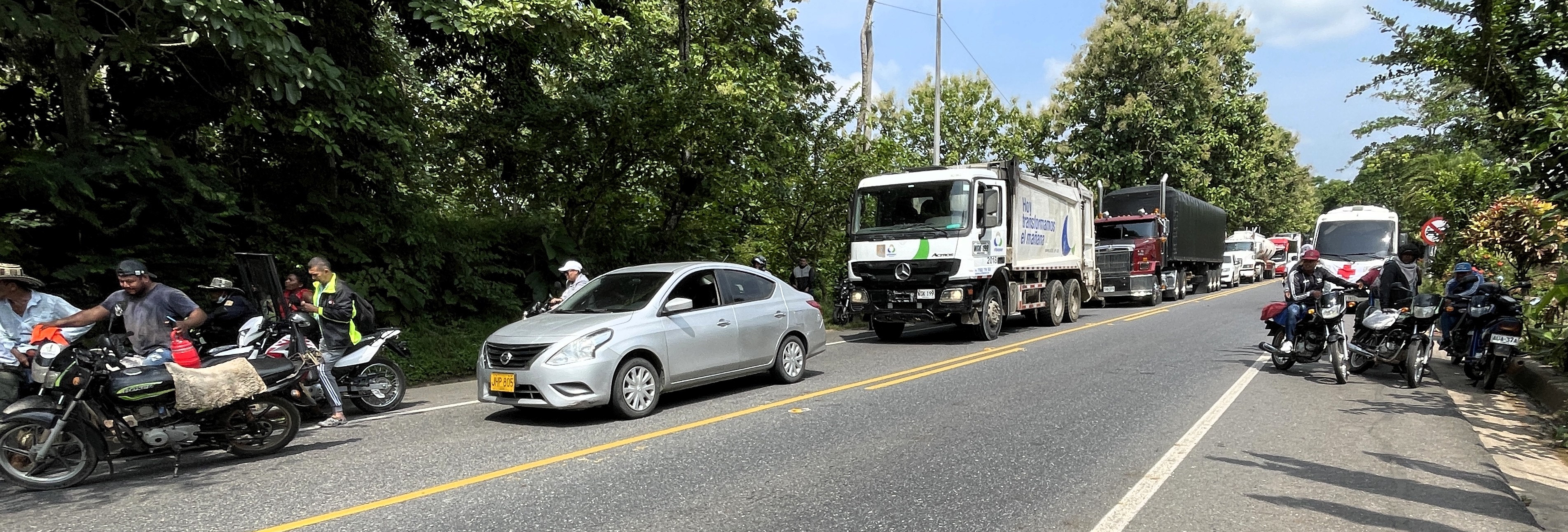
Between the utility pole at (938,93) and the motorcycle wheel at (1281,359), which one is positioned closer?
the motorcycle wheel at (1281,359)

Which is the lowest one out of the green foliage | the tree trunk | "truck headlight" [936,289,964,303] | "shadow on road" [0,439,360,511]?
"shadow on road" [0,439,360,511]

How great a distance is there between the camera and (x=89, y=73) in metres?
10.0

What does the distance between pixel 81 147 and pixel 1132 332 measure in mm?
15148

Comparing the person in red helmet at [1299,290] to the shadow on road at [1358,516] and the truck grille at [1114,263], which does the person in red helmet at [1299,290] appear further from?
the truck grille at [1114,263]

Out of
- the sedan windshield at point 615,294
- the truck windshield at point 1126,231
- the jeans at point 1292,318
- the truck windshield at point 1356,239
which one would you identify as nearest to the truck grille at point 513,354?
the sedan windshield at point 615,294

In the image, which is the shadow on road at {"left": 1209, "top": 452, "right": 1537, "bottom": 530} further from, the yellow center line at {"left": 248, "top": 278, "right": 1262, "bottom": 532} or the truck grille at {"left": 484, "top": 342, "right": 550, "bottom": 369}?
the truck grille at {"left": 484, "top": 342, "right": 550, "bottom": 369}

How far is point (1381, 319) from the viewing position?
32.0ft

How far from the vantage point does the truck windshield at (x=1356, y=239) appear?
2106 cm

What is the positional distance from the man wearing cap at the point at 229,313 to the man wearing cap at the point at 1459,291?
12345 millimetres

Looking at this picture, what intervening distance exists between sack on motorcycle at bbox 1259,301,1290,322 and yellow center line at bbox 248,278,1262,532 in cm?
318

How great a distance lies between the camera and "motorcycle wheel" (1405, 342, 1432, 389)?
9273 millimetres

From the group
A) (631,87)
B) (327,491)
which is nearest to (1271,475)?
(327,491)

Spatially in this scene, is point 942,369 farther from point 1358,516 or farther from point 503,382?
point 1358,516

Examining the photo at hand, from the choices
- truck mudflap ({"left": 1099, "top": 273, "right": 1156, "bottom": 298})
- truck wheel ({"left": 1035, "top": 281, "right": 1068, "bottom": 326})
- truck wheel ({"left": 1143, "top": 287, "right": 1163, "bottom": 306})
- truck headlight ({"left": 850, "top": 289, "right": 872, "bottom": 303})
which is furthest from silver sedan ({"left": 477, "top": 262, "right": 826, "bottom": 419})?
truck wheel ({"left": 1143, "top": 287, "right": 1163, "bottom": 306})
